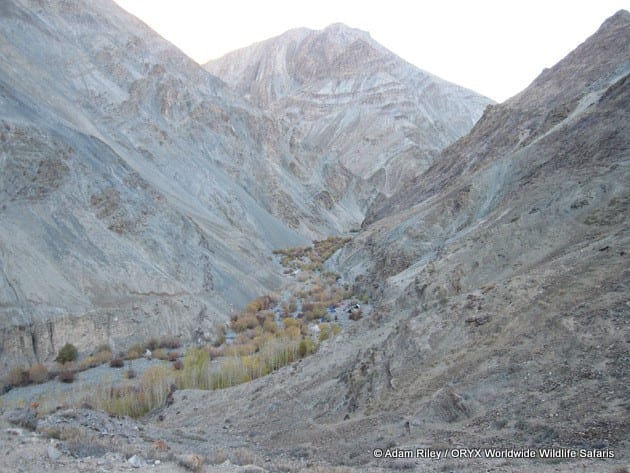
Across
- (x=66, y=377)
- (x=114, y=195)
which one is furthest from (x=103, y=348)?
(x=114, y=195)

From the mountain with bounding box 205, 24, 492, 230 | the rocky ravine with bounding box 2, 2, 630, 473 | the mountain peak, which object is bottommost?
the rocky ravine with bounding box 2, 2, 630, 473

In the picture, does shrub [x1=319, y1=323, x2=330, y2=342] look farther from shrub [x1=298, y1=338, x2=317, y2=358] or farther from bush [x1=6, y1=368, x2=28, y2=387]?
bush [x1=6, y1=368, x2=28, y2=387]

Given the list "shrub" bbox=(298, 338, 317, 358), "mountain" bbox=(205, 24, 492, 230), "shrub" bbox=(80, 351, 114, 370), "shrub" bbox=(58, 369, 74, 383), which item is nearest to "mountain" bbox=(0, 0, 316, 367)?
"shrub" bbox=(80, 351, 114, 370)

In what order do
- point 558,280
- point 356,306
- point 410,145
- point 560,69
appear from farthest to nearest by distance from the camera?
1. point 410,145
2. point 560,69
3. point 356,306
4. point 558,280

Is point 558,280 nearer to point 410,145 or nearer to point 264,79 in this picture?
point 410,145

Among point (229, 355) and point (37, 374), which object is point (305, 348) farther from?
point (37, 374)

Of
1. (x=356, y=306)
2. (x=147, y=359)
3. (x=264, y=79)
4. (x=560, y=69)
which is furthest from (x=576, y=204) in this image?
(x=264, y=79)
